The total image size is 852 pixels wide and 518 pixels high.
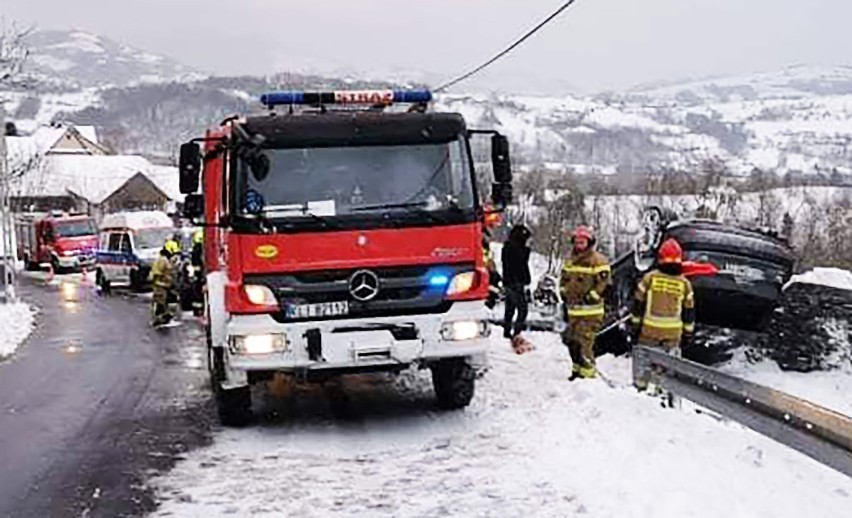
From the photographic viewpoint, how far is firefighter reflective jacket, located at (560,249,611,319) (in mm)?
10977

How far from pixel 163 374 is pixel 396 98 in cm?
546

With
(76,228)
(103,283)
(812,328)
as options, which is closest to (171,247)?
(103,283)

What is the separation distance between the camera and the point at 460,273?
8961 millimetres

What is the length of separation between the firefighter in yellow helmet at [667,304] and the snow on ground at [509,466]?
76cm

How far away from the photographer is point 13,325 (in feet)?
70.5

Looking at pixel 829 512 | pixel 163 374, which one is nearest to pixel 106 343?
pixel 163 374

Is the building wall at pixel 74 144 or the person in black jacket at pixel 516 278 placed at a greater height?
the building wall at pixel 74 144

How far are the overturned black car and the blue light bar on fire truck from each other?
5731 mm

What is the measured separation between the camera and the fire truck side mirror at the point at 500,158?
9.42 metres

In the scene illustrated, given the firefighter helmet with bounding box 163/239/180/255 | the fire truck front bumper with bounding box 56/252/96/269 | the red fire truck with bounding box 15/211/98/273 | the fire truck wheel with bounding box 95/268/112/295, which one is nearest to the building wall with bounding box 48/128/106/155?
the red fire truck with bounding box 15/211/98/273

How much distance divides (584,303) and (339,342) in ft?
10.5

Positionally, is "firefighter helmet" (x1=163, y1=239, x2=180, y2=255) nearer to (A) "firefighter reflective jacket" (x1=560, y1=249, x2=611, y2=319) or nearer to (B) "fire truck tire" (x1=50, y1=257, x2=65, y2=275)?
(A) "firefighter reflective jacket" (x1=560, y1=249, x2=611, y2=319)

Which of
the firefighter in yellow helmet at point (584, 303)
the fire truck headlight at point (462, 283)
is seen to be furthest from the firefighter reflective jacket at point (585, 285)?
the fire truck headlight at point (462, 283)

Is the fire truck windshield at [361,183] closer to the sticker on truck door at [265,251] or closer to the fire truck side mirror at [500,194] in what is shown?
the sticker on truck door at [265,251]
